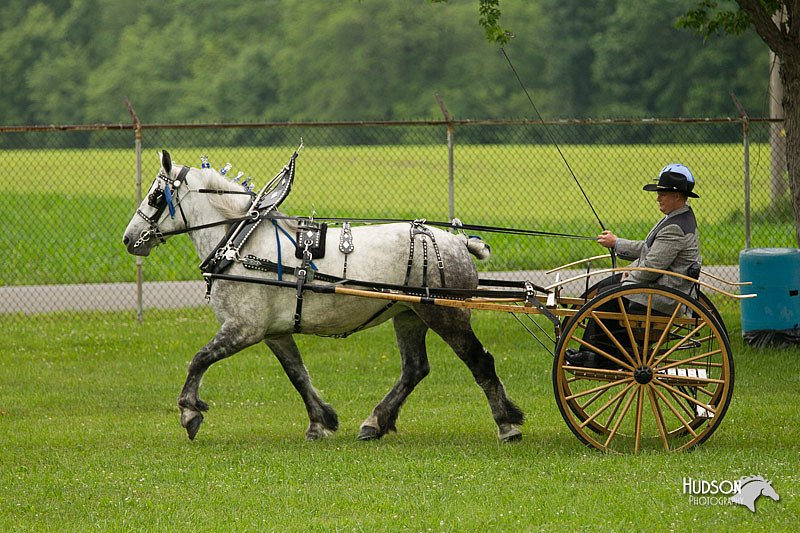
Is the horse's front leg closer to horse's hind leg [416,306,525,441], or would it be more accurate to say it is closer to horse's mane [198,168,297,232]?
horse's mane [198,168,297,232]

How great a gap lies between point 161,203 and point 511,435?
3210 mm

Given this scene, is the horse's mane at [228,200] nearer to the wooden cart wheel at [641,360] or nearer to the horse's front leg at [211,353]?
the horse's front leg at [211,353]

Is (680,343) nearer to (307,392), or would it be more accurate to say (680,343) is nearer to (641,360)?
(641,360)

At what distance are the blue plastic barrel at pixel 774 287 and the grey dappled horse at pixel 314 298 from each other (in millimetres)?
4667

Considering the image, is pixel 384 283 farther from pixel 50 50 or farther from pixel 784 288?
pixel 50 50

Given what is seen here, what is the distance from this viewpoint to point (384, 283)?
321 inches

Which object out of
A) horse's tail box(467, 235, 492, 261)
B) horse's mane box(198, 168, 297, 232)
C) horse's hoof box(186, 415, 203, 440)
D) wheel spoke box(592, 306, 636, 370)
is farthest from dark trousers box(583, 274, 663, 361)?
horse's hoof box(186, 415, 203, 440)

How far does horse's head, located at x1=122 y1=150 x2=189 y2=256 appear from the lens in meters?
8.45

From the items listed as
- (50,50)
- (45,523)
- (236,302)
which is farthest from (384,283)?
(50,50)

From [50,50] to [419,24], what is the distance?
1970 centimetres

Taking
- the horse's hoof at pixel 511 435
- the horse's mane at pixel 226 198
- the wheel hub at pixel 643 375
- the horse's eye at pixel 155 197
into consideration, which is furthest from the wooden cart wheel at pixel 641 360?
the horse's eye at pixel 155 197

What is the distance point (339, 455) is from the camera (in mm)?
7809

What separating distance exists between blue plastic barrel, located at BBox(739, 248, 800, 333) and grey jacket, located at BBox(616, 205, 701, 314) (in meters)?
4.49

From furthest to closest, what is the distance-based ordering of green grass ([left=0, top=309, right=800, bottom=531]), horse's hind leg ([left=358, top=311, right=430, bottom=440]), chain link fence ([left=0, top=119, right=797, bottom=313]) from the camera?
chain link fence ([left=0, top=119, right=797, bottom=313]) < horse's hind leg ([left=358, top=311, right=430, bottom=440]) < green grass ([left=0, top=309, right=800, bottom=531])
